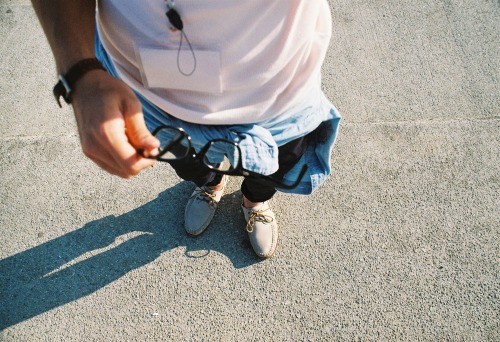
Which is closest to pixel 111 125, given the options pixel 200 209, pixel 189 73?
pixel 189 73

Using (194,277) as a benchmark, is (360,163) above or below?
above

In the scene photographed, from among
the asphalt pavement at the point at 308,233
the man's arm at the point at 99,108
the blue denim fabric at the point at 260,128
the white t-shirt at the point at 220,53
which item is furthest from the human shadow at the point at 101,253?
the man's arm at the point at 99,108

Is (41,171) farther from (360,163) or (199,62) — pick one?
(360,163)

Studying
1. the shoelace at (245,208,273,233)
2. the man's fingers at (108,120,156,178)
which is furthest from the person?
the shoelace at (245,208,273,233)

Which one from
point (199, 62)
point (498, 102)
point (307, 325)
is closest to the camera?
point (199, 62)

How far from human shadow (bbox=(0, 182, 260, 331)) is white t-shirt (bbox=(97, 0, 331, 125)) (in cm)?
100

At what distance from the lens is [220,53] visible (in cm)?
85

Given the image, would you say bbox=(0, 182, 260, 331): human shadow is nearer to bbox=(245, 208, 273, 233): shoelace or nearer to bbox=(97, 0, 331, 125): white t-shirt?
bbox=(245, 208, 273, 233): shoelace

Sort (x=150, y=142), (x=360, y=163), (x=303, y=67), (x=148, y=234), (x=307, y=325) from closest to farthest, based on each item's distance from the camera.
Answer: (x=150, y=142), (x=303, y=67), (x=307, y=325), (x=148, y=234), (x=360, y=163)

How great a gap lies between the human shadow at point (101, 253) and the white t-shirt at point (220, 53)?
1.00 meters

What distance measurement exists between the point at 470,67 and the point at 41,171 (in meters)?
2.60

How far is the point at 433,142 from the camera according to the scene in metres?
2.07

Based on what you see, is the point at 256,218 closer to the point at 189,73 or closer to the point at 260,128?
the point at 260,128

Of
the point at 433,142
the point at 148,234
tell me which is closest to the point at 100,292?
the point at 148,234
